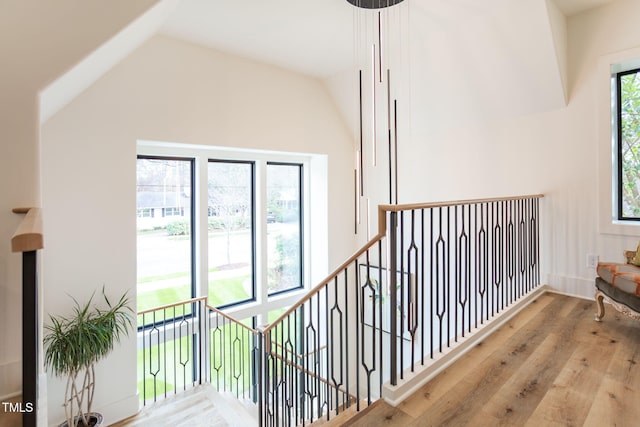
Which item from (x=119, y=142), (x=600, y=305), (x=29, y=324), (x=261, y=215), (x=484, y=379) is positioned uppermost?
(x=119, y=142)

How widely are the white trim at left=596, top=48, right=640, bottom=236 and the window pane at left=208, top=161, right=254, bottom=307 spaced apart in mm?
4161

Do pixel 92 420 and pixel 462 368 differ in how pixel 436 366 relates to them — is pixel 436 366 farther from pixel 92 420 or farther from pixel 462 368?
pixel 92 420

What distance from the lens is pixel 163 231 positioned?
409cm

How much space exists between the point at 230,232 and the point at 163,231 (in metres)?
0.91

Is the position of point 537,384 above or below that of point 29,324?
below

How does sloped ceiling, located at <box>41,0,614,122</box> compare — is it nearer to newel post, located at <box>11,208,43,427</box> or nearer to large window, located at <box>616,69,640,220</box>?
large window, located at <box>616,69,640,220</box>

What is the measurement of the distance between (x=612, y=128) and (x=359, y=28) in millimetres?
2727

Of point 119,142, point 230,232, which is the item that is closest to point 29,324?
point 119,142

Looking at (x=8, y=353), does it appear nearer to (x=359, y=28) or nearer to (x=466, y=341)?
(x=466, y=341)

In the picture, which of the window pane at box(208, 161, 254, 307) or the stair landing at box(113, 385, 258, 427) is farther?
the window pane at box(208, 161, 254, 307)

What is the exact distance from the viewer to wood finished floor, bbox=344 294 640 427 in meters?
1.65

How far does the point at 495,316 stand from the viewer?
109 inches

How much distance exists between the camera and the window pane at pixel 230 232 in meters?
4.51

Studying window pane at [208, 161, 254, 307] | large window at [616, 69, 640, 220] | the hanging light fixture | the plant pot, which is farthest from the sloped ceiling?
the plant pot
